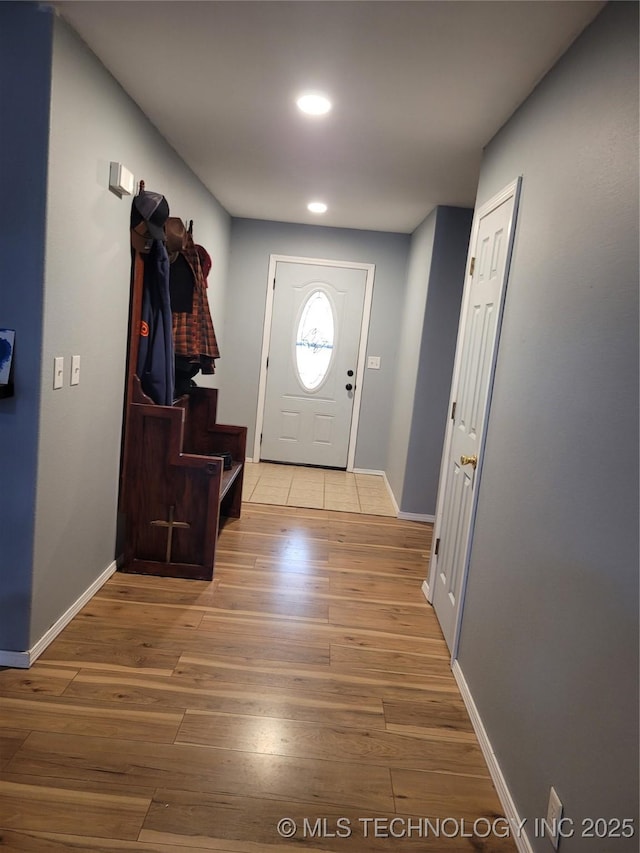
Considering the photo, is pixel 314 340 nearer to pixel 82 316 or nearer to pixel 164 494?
pixel 164 494

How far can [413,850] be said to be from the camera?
1.65 metres

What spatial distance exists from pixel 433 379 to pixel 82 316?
2878 millimetres

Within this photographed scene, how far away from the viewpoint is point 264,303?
19.2ft

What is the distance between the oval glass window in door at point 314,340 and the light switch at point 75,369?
3626 mm

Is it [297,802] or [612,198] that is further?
[297,802]

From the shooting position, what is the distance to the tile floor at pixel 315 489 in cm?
488

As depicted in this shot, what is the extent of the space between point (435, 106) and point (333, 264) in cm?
331

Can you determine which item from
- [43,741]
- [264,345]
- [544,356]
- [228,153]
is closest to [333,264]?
[264,345]

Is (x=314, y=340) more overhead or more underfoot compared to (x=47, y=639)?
→ more overhead

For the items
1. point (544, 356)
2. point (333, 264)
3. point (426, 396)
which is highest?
point (333, 264)

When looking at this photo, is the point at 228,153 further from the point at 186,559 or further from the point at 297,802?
the point at 297,802

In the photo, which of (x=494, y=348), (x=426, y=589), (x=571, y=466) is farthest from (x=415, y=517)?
(x=571, y=466)

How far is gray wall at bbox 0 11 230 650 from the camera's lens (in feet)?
6.98

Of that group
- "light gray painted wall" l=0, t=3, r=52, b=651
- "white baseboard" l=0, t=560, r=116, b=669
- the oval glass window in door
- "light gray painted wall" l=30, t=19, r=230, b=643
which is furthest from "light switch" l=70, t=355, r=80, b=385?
the oval glass window in door
